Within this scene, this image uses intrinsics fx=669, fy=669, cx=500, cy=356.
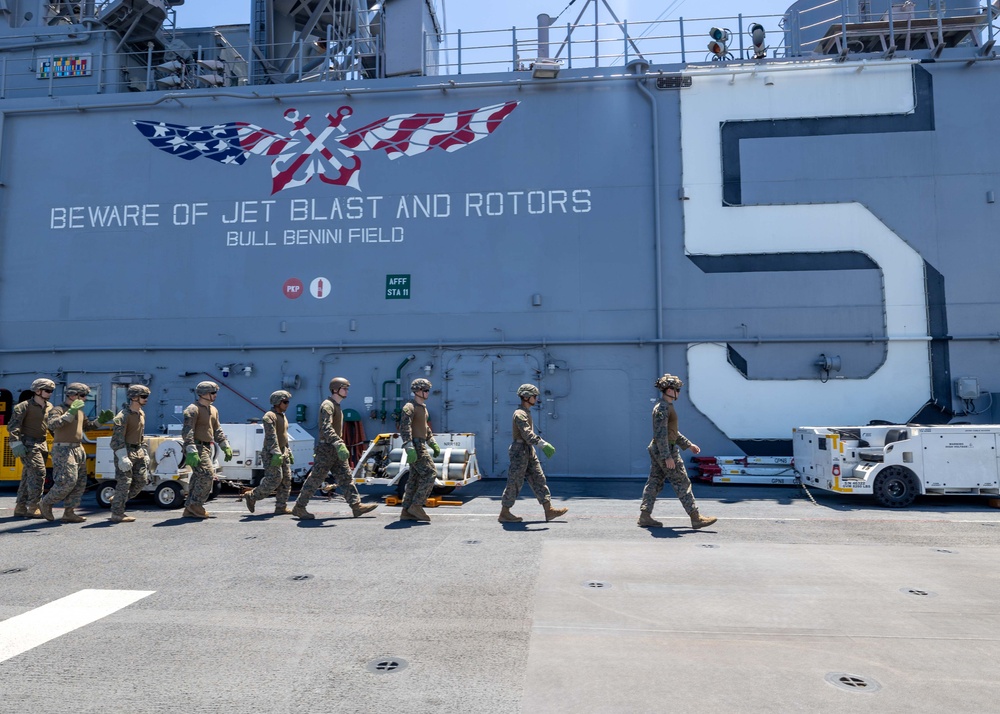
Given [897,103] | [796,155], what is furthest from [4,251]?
[897,103]

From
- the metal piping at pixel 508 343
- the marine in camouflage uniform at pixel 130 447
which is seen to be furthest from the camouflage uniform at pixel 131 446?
the metal piping at pixel 508 343

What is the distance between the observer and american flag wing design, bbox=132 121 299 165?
51.0 feet

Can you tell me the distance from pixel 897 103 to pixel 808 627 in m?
13.7

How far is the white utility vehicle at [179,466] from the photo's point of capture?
10.6m

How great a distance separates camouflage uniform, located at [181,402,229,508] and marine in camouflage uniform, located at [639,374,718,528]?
6.02 meters

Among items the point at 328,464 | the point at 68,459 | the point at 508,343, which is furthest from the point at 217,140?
the point at 328,464

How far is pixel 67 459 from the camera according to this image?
9297 mm

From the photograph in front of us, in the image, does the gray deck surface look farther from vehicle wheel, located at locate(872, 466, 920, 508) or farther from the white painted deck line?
vehicle wheel, located at locate(872, 466, 920, 508)

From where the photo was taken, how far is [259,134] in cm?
1559

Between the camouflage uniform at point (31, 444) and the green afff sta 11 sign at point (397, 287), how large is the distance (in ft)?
22.9

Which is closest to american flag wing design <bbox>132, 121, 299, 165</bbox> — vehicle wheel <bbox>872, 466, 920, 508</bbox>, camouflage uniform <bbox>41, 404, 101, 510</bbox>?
camouflage uniform <bbox>41, 404, 101, 510</bbox>

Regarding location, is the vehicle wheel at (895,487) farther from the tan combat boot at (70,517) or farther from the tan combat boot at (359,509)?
the tan combat boot at (70,517)

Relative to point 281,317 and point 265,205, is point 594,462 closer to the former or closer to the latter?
point 281,317

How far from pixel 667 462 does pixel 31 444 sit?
8.93m
